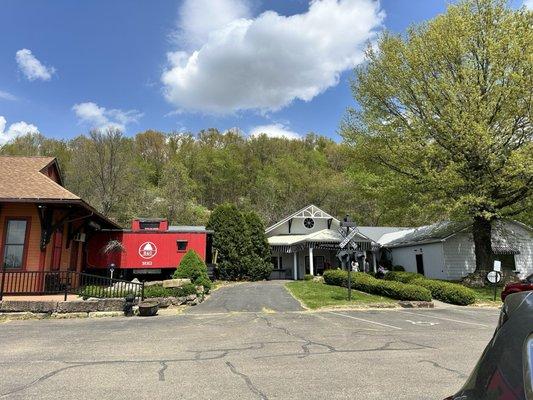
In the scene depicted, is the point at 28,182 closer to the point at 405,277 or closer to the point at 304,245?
the point at 405,277

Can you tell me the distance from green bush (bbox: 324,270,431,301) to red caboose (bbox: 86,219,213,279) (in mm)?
8342

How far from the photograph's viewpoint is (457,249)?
3067 centimetres

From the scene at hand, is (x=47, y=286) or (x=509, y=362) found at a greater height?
(x=47, y=286)

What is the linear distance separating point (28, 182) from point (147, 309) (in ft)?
27.7

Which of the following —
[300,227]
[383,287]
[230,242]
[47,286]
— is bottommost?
[383,287]

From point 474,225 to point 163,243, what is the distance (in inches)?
743

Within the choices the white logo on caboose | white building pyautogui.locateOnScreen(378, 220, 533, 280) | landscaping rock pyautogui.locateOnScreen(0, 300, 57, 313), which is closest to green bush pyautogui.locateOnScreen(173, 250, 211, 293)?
landscaping rock pyautogui.locateOnScreen(0, 300, 57, 313)

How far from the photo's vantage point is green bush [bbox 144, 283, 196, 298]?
15842 millimetres

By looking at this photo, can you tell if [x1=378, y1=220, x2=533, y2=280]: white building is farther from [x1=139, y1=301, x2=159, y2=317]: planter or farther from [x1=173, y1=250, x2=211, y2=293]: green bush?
[x1=139, y1=301, x2=159, y2=317]: planter

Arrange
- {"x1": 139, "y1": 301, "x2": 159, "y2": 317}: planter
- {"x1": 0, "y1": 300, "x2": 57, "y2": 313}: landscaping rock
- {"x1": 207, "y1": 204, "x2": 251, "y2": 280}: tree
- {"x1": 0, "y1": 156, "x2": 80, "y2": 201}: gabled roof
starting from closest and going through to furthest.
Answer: {"x1": 0, "y1": 300, "x2": 57, "y2": 313}: landscaping rock < {"x1": 139, "y1": 301, "x2": 159, "y2": 317}: planter < {"x1": 0, "y1": 156, "x2": 80, "y2": 201}: gabled roof < {"x1": 207, "y1": 204, "x2": 251, "y2": 280}: tree

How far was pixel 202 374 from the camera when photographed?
618cm

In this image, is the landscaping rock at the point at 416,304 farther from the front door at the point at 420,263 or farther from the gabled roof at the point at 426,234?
the front door at the point at 420,263

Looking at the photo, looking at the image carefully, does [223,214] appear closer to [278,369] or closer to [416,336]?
[416,336]

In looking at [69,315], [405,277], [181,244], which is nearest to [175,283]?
[69,315]
